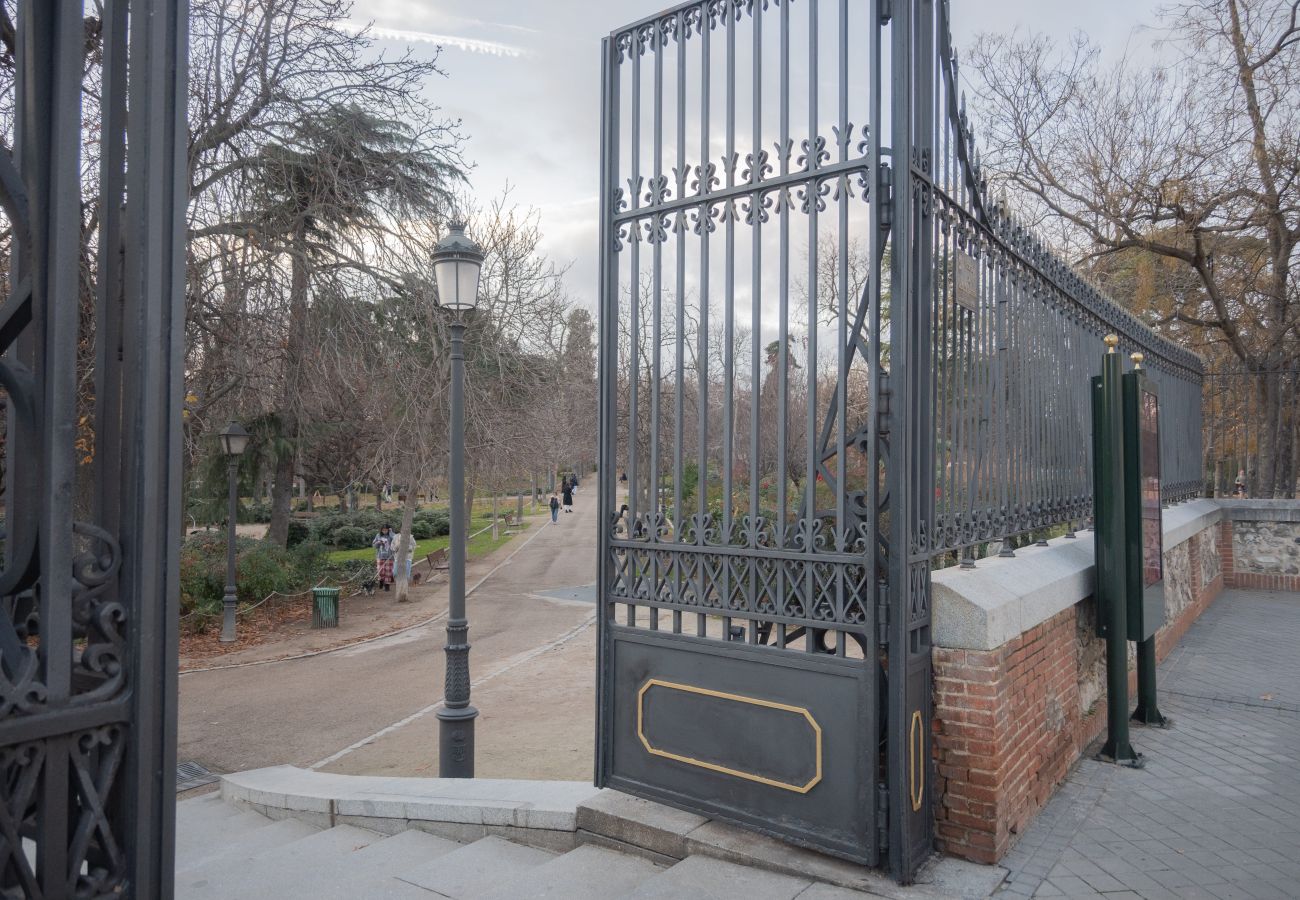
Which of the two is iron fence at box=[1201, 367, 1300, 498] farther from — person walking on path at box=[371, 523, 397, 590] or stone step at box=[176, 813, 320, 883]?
person walking on path at box=[371, 523, 397, 590]

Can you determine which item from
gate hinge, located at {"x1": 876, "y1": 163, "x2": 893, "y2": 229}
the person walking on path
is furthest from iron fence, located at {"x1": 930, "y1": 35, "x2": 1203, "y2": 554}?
the person walking on path

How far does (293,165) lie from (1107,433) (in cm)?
1342

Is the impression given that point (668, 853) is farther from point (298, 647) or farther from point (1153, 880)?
point (298, 647)

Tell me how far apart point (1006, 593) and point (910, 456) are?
0.99 metres

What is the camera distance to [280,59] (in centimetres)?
1350

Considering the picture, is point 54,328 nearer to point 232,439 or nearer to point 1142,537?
point 1142,537

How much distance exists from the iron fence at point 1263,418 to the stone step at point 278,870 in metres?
14.2

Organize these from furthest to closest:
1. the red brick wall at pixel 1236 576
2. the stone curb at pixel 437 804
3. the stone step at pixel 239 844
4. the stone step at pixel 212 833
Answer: the red brick wall at pixel 1236 576 → the stone step at pixel 212 833 → the stone step at pixel 239 844 → the stone curb at pixel 437 804

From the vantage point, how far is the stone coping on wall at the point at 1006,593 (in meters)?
4.12

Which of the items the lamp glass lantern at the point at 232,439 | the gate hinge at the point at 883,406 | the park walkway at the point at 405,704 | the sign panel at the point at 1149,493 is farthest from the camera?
the lamp glass lantern at the point at 232,439

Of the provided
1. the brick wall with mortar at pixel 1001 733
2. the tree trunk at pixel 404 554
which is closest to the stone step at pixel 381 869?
the brick wall with mortar at pixel 1001 733

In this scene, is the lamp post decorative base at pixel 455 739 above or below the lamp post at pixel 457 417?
below

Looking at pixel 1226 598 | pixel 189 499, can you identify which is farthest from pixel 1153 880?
pixel 189 499

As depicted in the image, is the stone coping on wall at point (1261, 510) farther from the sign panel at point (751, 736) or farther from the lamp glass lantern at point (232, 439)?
the lamp glass lantern at point (232, 439)
